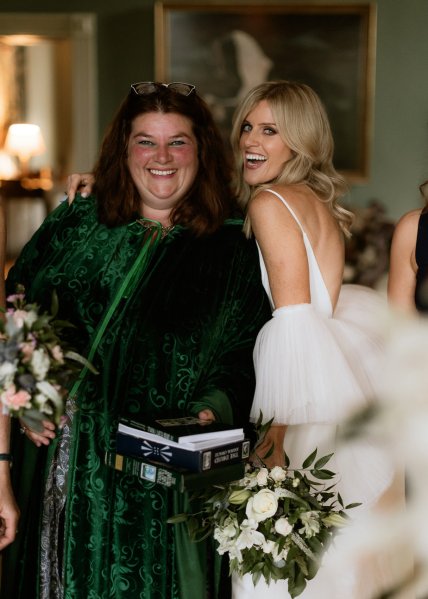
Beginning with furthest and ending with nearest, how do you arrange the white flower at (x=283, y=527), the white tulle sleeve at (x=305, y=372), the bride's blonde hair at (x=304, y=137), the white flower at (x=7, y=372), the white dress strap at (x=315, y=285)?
the bride's blonde hair at (x=304, y=137)
the white dress strap at (x=315, y=285)
the white tulle sleeve at (x=305, y=372)
the white flower at (x=283, y=527)
the white flower at (x=7, y=372)

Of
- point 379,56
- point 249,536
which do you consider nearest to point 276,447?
point 249,536

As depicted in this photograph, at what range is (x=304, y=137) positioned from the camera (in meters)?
2.45

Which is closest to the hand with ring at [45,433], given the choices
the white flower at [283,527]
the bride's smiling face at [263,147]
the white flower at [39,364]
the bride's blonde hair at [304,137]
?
the white flower at [39,364]

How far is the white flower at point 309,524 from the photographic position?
1.93 m

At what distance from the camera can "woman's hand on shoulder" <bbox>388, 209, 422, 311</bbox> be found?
236 centimetres

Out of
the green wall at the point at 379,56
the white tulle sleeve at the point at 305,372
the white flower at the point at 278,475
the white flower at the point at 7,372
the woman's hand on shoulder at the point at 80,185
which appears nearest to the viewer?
the white flower at the point at 7,372

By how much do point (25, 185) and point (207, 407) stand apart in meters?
5.03

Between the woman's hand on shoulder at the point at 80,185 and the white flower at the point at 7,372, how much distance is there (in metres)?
1.00

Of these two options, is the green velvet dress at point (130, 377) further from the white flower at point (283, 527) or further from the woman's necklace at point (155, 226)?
the white flower at point (283, 527)

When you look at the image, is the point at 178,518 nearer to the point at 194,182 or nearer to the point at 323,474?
the point at 323,474

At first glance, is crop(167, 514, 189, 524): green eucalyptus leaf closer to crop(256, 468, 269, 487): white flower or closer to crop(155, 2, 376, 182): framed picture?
crop(256, 468, 269, 487): white flower

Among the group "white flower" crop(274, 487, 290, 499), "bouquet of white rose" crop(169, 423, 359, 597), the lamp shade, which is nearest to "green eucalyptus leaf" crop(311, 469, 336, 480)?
"bouquet of white rose" crop(169, 423, 359, 597)

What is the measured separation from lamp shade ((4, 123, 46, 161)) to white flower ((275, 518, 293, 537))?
5611 millimetres

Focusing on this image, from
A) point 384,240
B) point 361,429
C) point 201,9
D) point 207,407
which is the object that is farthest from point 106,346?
point 201,9
